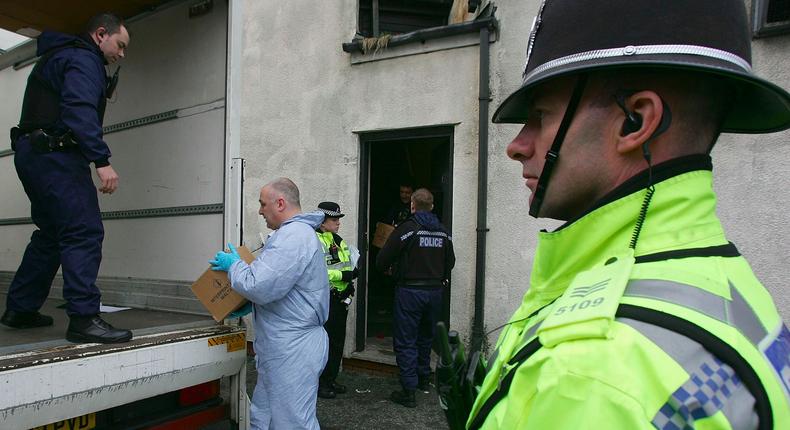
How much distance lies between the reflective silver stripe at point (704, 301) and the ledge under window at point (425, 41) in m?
4.64

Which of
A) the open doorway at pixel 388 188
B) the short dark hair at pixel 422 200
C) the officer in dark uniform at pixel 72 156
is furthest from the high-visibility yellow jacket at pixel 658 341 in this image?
the open doorway at pixel 388 188

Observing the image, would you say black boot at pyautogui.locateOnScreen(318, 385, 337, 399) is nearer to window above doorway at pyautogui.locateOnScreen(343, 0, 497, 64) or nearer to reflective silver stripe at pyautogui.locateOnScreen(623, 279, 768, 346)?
window above doorway at pyautogui.locateOnScreen(343, 0, 497, 64)

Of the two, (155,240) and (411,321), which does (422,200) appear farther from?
(155,240)

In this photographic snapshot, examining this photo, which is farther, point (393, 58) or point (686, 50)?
point (393, 58)

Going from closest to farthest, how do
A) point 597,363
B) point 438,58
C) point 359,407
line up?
1. point 597,363
2. point 359,407
3. point 438,58

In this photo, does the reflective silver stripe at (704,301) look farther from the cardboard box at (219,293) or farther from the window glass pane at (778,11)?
the window glass pane at (778,11)

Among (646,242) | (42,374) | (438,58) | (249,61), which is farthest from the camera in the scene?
(249,61)

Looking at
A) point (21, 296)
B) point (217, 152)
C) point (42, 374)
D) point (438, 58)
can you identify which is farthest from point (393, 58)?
point (42, 374)

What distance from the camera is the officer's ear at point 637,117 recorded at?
788 millimetres

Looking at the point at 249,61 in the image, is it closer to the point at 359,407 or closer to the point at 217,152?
the point at 217,152

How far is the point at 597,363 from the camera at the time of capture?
58 centimetres

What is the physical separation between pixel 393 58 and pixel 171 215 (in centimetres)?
301

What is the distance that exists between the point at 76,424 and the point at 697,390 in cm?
235

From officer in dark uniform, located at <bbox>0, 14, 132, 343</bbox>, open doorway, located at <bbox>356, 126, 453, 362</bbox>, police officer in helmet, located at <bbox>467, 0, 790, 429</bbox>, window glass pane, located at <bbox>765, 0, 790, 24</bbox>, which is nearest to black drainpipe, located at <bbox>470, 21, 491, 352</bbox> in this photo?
open doorway, located at <bbox>356, 126, 453, 362</bbox>
